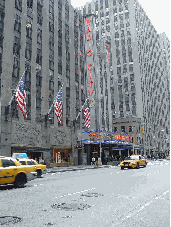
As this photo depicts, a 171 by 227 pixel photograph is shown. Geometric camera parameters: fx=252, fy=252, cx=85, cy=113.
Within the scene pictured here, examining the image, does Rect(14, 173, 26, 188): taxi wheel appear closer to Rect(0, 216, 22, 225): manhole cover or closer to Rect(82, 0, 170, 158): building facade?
Rect(0, 216, 22, 225): manhole cover

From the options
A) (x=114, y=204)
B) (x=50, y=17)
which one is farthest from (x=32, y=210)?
(x=50, y=17)

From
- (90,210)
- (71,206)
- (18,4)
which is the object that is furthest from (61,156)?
(90,210)

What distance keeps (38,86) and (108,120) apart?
205ft

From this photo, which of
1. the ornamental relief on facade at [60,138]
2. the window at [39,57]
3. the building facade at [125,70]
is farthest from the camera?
the building facade at [125,70]

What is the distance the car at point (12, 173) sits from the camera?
13.9 m

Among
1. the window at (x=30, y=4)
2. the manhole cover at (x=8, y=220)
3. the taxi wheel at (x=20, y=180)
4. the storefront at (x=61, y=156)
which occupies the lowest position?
the storefront at (x=61, y=156)

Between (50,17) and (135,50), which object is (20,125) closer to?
(50,17)

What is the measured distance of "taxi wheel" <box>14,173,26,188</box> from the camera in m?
14.5

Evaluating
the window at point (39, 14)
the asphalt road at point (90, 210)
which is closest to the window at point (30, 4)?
the window at point (39, 14)

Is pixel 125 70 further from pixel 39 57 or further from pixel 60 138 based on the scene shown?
pixel 60 138

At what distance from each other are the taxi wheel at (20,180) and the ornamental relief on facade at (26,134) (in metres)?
19.2

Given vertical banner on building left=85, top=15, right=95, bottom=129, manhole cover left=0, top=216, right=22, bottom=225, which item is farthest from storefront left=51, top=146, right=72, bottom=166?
manhole cover left=0, top=216, right=22, bottom=225

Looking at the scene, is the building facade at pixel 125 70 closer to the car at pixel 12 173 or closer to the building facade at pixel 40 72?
the building facade at pixel 40 72

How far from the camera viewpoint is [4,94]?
3284cm
